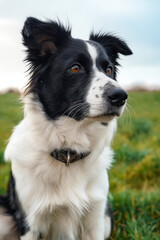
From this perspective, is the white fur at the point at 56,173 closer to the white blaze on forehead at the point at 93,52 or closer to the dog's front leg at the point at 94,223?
the dog's front leg at the point at 94,223

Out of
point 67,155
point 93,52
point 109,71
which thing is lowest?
point 67,155

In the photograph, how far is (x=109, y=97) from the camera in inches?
87.1

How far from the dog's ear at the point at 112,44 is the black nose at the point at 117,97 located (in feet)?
2.44

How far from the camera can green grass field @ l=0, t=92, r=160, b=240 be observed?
3.05m

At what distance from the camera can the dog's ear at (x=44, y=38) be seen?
2.46 m

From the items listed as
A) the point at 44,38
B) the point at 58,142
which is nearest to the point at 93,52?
the point at 44,38

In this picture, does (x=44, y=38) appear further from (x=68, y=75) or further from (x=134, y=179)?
(x=134, y=179)

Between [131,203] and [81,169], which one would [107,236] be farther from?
[81,169]

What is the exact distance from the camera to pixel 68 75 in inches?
95.6

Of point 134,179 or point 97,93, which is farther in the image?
point 134,179

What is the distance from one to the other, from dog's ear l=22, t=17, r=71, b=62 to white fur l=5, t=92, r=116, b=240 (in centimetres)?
36

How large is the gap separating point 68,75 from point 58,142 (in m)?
0.50

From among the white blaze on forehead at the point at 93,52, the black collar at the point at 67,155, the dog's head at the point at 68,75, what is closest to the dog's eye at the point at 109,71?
the dog's head at the point at 68,75

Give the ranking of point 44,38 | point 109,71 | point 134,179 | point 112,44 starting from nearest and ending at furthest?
point 44,38, point 109,71, point 112,44, point 134,179
